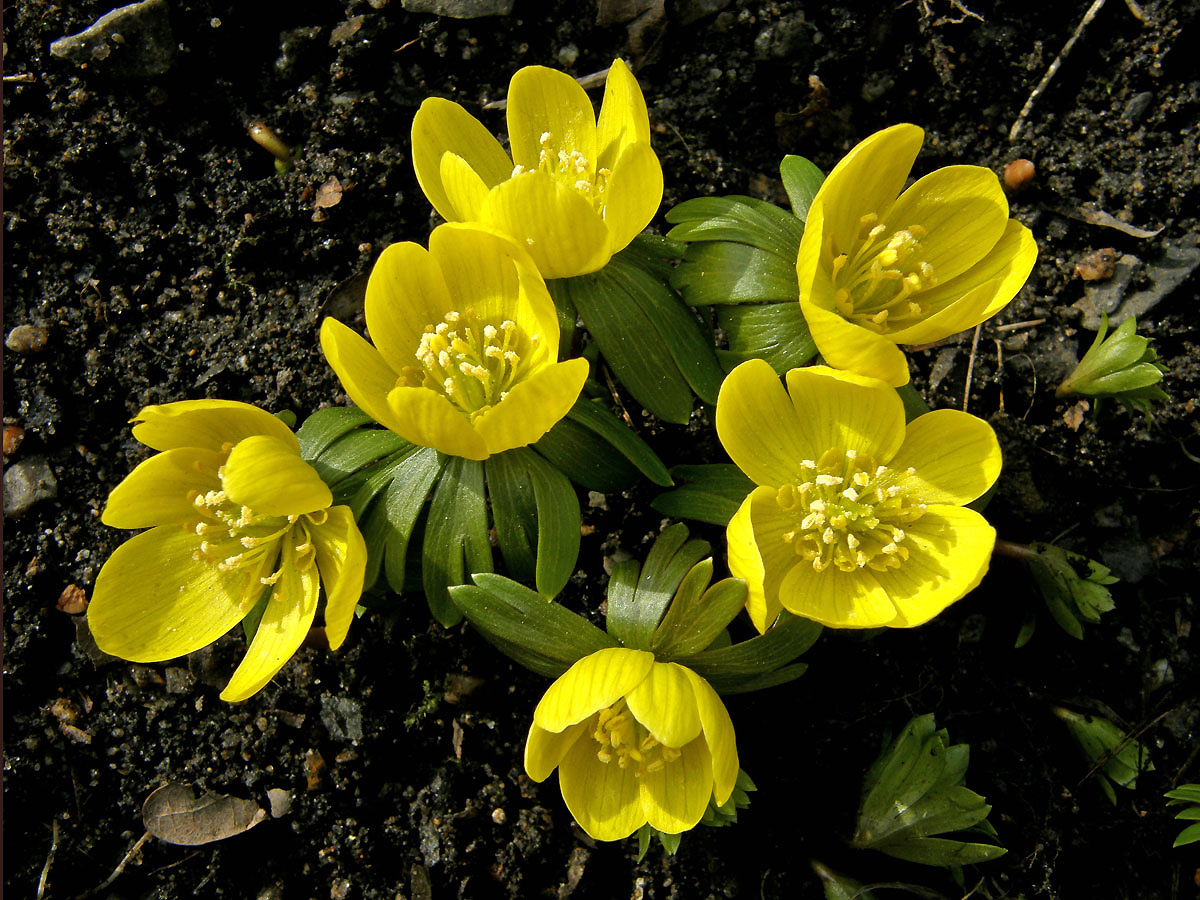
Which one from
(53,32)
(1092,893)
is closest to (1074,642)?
(1092,893)

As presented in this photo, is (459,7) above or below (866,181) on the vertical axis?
above

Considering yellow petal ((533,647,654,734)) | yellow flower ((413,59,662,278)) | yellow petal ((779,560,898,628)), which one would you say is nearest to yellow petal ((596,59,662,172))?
yellow flower ((413,59,662,278))

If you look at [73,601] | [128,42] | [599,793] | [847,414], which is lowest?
[599,793]

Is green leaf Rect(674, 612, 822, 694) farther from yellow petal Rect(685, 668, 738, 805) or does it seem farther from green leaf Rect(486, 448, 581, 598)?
green leaf Rect(486, 448, 581, 598)

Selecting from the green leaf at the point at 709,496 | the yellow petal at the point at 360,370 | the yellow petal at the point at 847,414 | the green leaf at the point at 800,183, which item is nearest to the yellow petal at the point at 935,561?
the yellow petal at the point at 847,414

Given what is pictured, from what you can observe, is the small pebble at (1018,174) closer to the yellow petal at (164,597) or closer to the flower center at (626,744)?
the flower center at (626,744)

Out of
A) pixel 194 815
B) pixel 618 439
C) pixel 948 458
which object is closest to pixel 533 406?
pixel 618 439

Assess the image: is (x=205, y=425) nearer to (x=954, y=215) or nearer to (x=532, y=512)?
(x=532, y=512)
